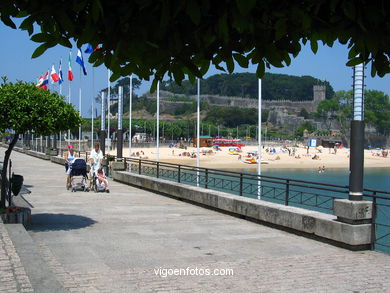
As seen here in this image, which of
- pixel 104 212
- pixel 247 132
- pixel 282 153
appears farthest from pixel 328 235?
pixel 247 132

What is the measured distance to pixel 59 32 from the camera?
10.3ft

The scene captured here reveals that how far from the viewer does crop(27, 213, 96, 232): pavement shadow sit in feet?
33.8

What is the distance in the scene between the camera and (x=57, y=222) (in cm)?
1105

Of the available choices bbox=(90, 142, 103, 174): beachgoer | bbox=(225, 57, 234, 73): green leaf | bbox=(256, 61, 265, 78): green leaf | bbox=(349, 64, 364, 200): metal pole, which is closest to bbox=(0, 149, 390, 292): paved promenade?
bbox=(349, 64, 364, 200): metal pole

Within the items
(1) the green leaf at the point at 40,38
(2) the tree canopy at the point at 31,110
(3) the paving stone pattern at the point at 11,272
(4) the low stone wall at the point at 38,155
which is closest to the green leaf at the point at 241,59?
(1) the green leaf at the point at 40,38

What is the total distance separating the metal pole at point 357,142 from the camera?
8.89 m

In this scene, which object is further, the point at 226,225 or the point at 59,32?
the point at 226,225

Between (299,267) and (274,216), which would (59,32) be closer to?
(299,267)

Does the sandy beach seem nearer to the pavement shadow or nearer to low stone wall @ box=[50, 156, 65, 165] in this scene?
low stone wall @ box=[50, 156, 65, 165]

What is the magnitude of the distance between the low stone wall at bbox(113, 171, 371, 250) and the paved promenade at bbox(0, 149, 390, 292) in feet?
0.63

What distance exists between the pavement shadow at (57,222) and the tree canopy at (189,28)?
7.46 meters

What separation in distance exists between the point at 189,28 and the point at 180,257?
5.36 meters

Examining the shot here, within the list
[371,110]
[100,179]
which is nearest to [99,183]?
[100,179]

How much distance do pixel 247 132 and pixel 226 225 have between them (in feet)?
A: 477
